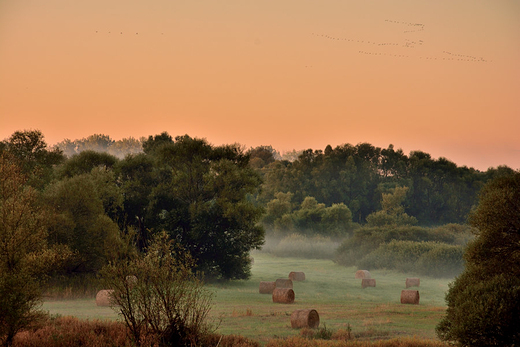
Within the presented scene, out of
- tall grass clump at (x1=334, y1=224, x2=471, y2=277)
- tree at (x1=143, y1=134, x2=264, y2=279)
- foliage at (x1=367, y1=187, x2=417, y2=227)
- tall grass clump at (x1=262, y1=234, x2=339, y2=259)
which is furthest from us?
foliage at (x1=367, y1=187, x2=417, y2=227)

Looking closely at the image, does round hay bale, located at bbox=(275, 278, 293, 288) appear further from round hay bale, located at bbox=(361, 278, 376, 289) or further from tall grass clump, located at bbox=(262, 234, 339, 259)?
tall grass clump, located at bbox=(262, 234, 339, 259)

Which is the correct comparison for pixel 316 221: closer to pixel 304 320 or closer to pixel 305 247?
pixel 305 247

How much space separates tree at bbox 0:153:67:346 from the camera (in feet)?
53.7

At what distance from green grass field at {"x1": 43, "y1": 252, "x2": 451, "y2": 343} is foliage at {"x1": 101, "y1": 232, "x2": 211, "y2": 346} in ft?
5.57

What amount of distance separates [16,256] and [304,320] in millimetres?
9849

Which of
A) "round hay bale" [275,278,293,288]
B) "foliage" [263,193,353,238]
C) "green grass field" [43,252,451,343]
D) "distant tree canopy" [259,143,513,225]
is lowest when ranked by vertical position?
"green grass field" [43,252,451,343]

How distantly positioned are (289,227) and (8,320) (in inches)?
2629

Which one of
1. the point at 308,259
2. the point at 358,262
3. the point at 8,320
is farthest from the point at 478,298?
the point at 308,259

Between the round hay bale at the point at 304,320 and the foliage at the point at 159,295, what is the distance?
4.97 metres

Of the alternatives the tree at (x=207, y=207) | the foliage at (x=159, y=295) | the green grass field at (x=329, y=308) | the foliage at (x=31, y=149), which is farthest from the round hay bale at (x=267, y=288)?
the foliage at (x=159, y=295)

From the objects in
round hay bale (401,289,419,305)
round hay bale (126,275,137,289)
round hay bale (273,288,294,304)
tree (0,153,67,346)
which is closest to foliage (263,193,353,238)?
round hay bale (401,289,419,305)

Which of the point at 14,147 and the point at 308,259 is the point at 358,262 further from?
the point at 14,147

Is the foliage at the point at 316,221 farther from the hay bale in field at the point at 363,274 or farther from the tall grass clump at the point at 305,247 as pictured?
the hay bale in field at the point at 363,274

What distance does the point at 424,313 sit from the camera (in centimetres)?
2586
